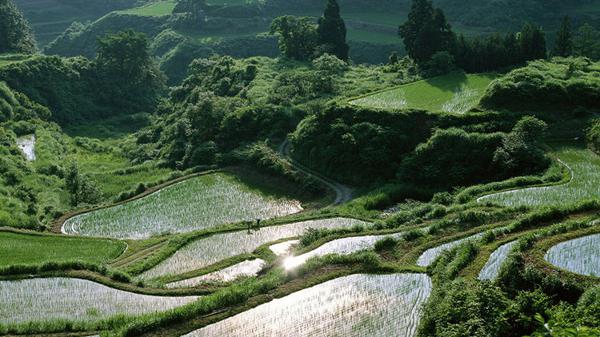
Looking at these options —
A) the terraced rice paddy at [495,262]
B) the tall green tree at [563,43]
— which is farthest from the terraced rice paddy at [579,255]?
the tall green tree at [563,43]

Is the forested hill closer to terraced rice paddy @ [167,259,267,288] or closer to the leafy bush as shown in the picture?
the leafy bush

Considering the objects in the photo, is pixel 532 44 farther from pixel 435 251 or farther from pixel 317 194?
pixel 435 251

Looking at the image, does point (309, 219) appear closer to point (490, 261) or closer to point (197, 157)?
point (490, 261)

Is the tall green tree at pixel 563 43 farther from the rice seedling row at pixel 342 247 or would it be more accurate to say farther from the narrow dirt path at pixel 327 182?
the rice seedling row at pixel 342 247

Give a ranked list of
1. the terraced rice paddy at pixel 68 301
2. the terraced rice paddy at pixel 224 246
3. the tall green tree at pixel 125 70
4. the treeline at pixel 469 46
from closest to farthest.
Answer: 1. the terraced rice paddy at pixel 68 301
2. the terraced rice paddy at pixel 224 246
3. the treeline at pixel 469 46
4. the tall green tree at pixel 125 70

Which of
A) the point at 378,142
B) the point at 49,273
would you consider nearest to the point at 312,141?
the point at 378,142

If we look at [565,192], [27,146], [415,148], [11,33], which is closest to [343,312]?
[565,192]
